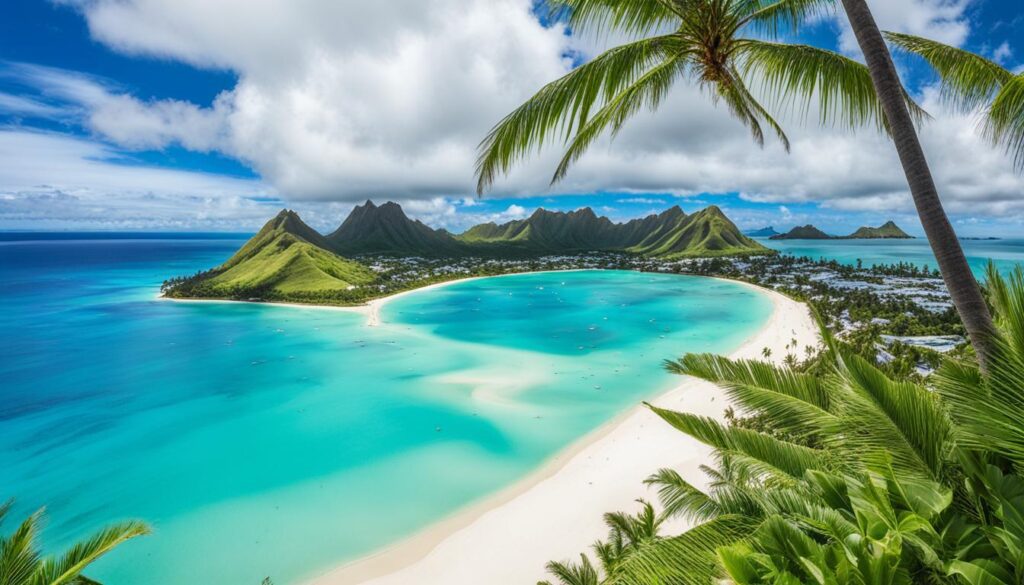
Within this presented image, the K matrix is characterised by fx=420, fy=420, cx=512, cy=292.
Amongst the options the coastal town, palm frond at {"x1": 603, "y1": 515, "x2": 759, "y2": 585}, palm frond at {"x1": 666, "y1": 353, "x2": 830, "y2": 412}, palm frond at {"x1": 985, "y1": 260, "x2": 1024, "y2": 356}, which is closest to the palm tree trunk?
palm frond at {"x1": 985, "y1": 260, "x2": 1024, "y2": 356}

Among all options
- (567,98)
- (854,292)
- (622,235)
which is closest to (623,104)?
(567,98)

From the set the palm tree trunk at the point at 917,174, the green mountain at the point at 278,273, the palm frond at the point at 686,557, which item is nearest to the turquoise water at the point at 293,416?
the palm frond at the point at 686,557

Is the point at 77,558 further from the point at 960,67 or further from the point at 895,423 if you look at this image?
the point at 960,67

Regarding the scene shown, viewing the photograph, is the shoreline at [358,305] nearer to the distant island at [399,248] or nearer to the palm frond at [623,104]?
the distant island at [399,248]

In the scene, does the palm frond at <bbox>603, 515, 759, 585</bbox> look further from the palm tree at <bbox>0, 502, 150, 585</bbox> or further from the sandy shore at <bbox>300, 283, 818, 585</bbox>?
the sandy shore at <bbox>300, 283, 818, 585</bbox>

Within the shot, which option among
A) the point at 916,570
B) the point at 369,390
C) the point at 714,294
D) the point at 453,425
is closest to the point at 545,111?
the point at 916,570

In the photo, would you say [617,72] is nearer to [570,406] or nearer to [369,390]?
[570,406]
